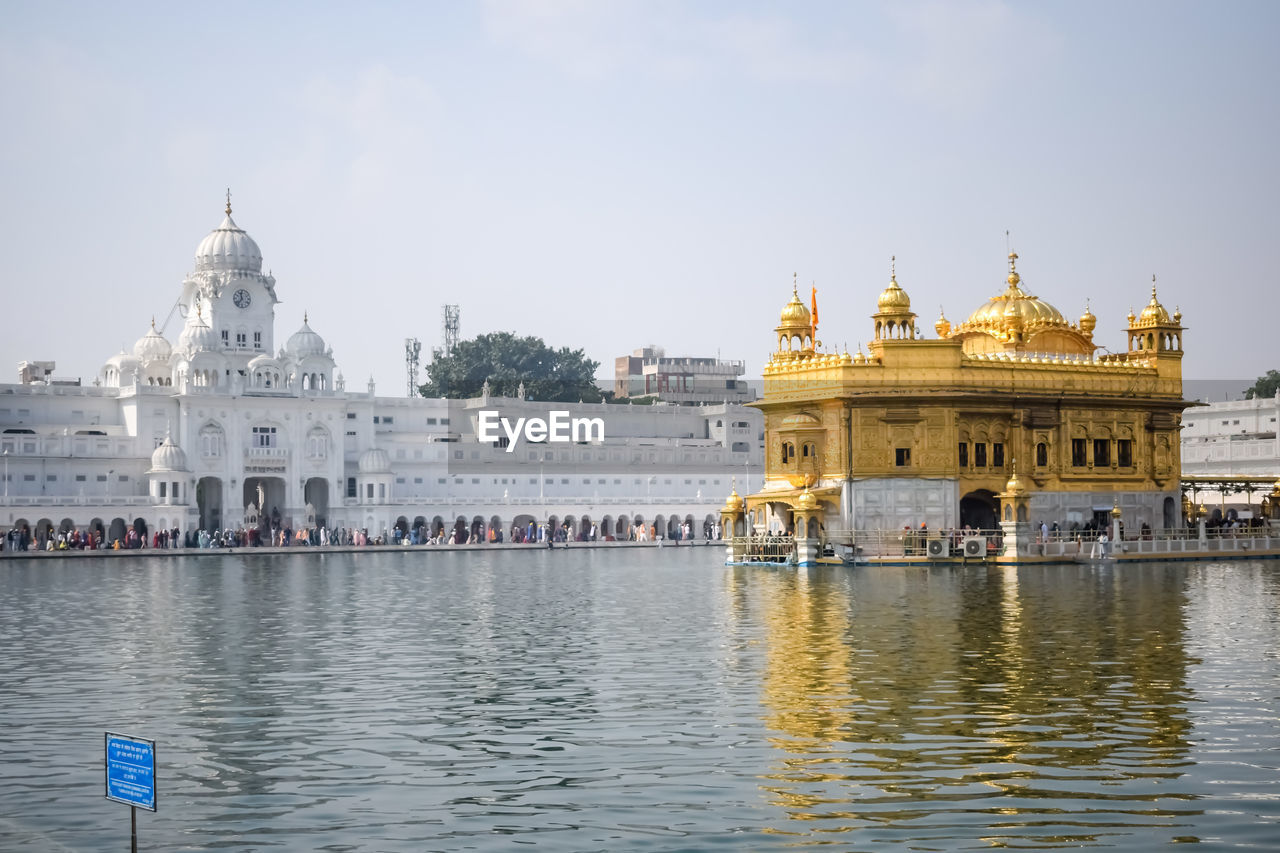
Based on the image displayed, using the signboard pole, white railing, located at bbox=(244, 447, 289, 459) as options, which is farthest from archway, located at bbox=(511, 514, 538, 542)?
the signboard pole

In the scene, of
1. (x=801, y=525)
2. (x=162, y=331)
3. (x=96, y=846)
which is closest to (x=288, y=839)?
(x=96, y=846)

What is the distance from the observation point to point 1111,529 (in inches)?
2205

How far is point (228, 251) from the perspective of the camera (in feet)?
318

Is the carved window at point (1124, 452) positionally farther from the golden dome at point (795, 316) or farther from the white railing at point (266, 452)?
the white railing at point (266, 452)

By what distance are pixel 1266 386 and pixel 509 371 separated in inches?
2152

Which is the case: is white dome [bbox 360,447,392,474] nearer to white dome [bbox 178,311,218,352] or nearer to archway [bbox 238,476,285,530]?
archway [bbox 238,476,285,530]

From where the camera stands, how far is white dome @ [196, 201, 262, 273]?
96.6 metres

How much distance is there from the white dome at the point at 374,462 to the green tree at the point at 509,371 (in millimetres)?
30609

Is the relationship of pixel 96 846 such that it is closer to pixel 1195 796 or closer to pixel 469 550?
pixel 1195 796

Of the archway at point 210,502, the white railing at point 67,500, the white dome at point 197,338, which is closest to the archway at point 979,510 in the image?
the white railing at point 67,500

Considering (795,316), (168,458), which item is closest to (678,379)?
(168,458)

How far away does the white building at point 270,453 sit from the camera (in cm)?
8456

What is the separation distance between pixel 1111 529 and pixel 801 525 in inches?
434

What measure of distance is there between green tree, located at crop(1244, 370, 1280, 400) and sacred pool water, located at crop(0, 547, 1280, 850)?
87.5m
